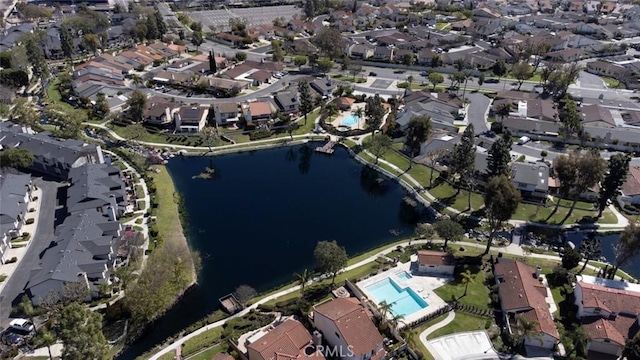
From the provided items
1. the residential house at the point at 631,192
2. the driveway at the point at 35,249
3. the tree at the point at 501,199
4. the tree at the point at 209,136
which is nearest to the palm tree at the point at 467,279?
the tree at the point at 501,199

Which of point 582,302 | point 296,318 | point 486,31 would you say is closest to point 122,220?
point 296,318

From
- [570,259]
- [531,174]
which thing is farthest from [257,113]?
[570,259]

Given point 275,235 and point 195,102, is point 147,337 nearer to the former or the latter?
point 275,235

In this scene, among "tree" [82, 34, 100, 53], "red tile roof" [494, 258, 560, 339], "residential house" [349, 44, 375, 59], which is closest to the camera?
"red tile roof" [494, 258, 560, 339]

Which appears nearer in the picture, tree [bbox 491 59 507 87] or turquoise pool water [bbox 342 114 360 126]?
turquoise pool water [bbox 342 114 360 126]

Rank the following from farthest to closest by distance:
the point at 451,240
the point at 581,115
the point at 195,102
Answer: the point at 195,102, the point at 581,115, the point at 451,240

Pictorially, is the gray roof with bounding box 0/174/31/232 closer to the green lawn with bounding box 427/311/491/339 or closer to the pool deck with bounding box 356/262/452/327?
the pool deck with bounding box 356/262/452/327

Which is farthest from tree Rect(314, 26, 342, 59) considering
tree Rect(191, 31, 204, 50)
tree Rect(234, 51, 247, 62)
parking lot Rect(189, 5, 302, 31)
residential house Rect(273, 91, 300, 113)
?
parking lot Rect(189, 5, 302, 31)
